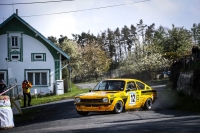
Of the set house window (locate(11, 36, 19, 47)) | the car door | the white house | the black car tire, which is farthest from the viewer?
house window (locate(11, 36, 19, 47))

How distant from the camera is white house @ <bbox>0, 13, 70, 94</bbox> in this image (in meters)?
31.9

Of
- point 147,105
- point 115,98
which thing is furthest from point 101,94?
point 147,105

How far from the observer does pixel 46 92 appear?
3231cm

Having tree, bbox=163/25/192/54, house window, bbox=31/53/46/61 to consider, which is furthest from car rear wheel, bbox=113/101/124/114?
tree, bbox=163/25/192/54

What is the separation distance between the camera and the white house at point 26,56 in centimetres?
3192

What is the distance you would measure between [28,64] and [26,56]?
78 centimetres

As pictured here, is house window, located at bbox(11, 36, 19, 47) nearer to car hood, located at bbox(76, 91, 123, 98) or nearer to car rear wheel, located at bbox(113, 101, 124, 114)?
car hood, located at bbox(76, 91, 123, 98)

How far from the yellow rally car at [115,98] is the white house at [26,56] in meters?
17.3

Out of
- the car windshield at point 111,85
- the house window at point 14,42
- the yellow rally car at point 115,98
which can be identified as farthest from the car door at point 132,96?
the house window at point 14,42

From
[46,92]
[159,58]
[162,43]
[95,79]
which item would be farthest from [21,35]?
[95,79]

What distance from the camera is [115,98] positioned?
14133 mm

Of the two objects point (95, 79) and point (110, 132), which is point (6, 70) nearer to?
point (110, 132)

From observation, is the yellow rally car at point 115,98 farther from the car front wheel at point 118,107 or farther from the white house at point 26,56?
the white house at point 26,56

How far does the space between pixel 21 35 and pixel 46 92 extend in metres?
5.86
